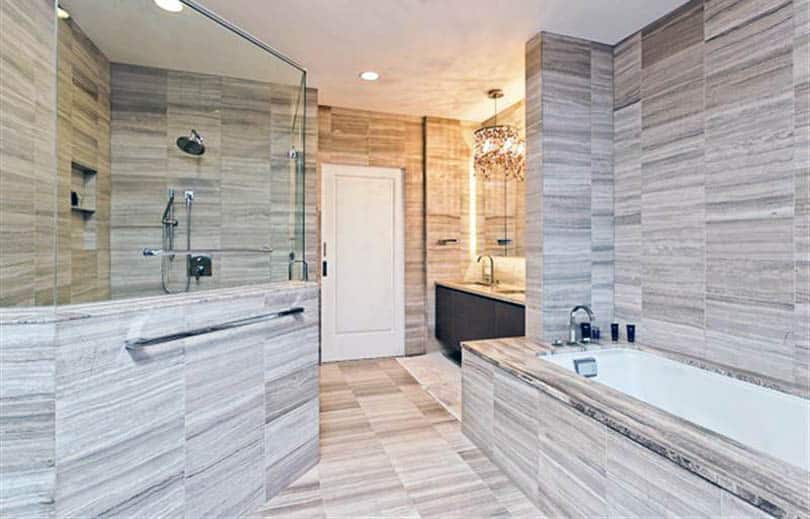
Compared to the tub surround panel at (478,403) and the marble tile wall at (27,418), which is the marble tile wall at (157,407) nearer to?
the marble tile wall at (27,418)

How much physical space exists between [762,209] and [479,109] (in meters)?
2.80

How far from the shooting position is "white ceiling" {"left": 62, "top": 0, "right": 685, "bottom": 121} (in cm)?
240

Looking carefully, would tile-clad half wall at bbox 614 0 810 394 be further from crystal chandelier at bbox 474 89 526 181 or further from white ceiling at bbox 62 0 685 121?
crystal chandelier at bbox 474 89 526 181

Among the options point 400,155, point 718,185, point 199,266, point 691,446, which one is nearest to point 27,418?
point 199,266

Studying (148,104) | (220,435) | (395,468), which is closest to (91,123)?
(148,104)

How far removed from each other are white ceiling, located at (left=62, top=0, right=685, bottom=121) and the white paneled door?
1.32 meters

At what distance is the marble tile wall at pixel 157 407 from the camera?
48.8 inches

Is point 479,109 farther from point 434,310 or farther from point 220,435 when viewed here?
point 220,435

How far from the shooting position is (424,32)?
8.90 feet

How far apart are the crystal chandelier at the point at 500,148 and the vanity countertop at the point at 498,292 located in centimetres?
109

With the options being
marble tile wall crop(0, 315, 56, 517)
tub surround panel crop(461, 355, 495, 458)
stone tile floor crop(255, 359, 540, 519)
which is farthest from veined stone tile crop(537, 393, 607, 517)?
marble tile wall crop(0, 315, 56, 517)

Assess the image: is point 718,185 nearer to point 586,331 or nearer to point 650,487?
point 586,331

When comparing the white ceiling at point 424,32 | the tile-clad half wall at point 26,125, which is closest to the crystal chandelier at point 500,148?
the white ceiling at point 424,32

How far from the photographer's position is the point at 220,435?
1.77 m
